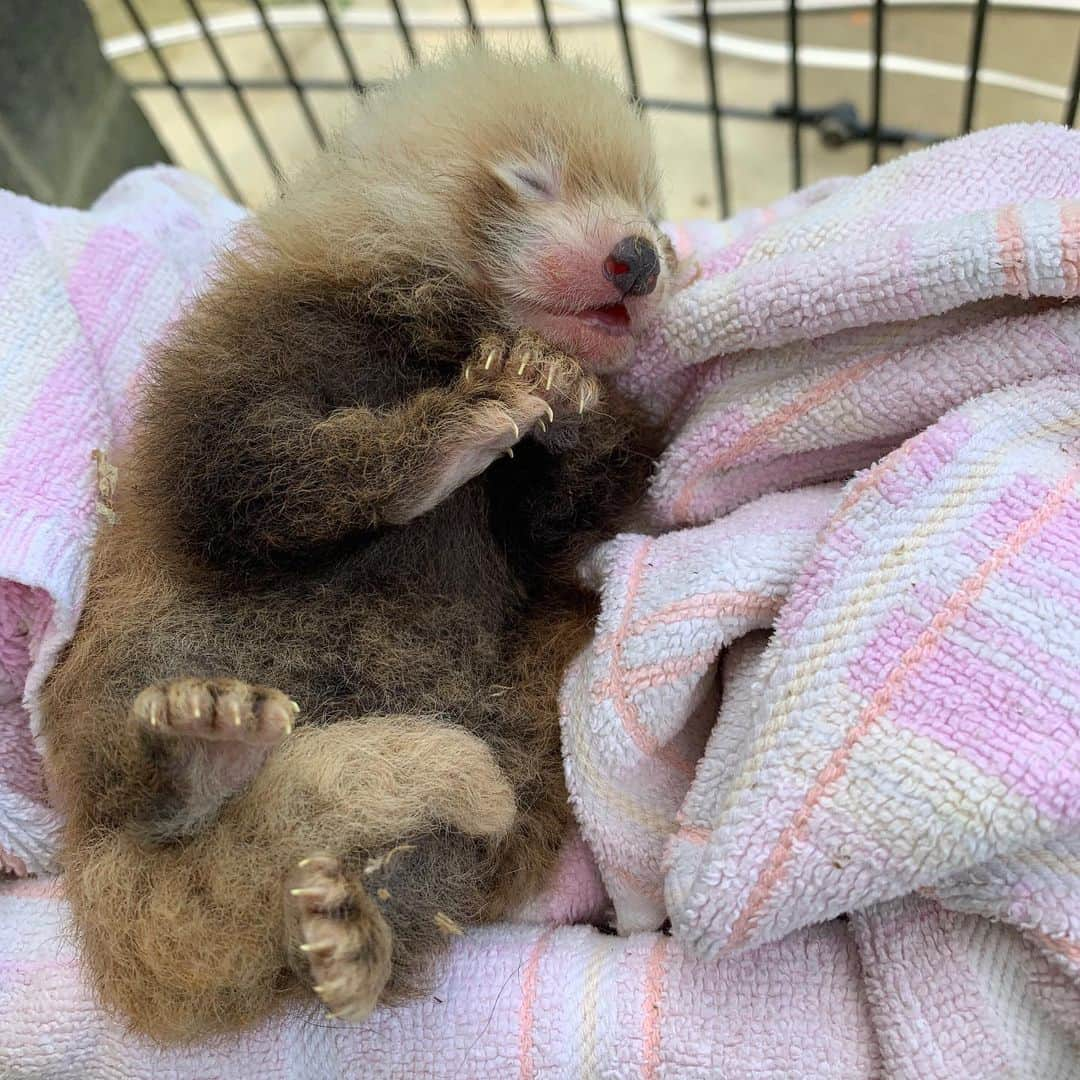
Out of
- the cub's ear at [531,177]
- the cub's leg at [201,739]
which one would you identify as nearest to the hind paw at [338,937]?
the cub's leg at [201,739]

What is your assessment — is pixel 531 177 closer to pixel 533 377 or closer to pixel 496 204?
pixel 496 204

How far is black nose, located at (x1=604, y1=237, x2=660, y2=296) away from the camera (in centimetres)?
101

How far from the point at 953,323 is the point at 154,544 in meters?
0.86

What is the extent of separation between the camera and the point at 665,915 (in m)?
0.98

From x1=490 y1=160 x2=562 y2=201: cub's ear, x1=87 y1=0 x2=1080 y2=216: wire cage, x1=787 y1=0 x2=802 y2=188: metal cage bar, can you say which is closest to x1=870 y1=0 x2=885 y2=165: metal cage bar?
x1=787 y1=0 x2=802 y2=188: metal cage bar

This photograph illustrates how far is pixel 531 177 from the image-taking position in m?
1.08

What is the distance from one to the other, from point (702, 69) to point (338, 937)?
2.66 meters

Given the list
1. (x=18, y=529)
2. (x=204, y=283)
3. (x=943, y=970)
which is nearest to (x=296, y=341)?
(x=204, y=283)

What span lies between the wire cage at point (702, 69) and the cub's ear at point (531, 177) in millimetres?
875

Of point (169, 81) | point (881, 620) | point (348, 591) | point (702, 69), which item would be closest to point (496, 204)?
point (348, 591)

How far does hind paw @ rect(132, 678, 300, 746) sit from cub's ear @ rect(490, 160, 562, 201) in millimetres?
617

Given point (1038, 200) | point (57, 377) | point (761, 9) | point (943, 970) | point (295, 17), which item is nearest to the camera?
point (943, 970)

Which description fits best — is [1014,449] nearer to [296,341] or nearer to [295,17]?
[296,341]

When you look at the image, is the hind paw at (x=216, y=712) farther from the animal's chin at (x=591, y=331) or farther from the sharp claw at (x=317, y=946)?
the animal's chin at (x=591, y=331)
